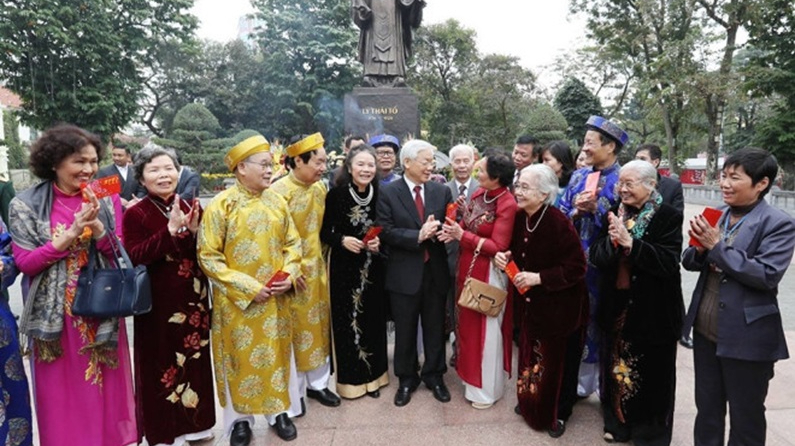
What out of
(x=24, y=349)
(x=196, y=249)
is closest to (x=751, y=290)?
(x=196, y=249)

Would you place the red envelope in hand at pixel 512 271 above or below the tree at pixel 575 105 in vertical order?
below

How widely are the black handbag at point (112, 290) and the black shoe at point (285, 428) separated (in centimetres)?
109

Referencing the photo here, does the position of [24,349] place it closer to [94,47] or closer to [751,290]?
[751,290]

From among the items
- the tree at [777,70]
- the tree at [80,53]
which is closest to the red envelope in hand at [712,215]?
the tree at [777,70]

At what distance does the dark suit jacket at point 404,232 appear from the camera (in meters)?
3.27

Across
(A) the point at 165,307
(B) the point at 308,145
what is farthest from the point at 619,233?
(A) the point at 165,307

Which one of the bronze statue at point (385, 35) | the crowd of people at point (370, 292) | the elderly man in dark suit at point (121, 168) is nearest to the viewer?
the crowd of people at point (370, 292)

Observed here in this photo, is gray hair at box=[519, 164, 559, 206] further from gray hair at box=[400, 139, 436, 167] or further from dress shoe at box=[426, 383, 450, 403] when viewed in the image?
dress shoe at box=[426, 383, 450, 403]

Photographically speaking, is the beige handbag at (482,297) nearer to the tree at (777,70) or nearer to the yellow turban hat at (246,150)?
the yellow turban hat at (246,150)

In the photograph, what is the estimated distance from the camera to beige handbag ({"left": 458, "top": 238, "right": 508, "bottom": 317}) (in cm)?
307

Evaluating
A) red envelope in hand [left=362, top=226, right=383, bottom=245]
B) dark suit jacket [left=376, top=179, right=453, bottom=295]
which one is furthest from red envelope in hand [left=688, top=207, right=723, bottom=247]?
red envelope in hand [left=362, top=226, right=383, bottom=245]

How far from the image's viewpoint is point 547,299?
2855 mm

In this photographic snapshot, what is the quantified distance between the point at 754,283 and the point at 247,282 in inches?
96.6

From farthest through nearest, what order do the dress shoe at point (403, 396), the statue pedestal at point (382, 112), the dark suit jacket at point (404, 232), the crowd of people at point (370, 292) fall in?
the statue pedestal at point (382, 112) < the dress shoe at point (403, 396) < the dark suit jacket at point (404, 232) < the crowd of people at point (370, 292)
